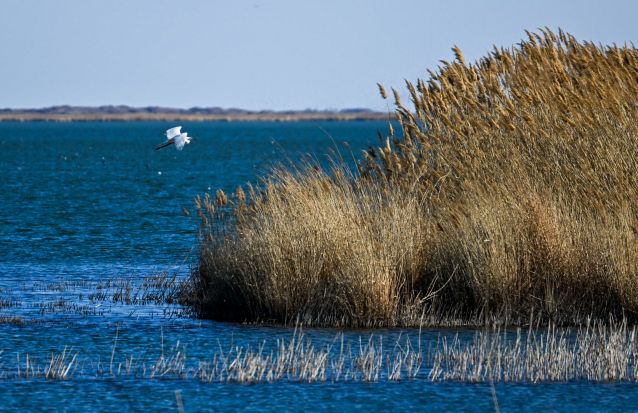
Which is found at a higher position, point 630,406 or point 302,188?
point 302,188

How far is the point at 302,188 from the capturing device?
588 inches

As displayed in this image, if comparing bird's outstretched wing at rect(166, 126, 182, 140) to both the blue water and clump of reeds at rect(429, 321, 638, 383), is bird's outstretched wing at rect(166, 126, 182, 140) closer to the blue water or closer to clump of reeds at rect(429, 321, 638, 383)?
the blue water

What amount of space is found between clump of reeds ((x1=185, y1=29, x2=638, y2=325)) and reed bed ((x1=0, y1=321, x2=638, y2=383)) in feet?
4.27

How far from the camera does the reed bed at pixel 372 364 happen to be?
38.0 feet

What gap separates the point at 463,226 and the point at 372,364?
305cm

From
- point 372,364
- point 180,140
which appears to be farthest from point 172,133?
point 372,364

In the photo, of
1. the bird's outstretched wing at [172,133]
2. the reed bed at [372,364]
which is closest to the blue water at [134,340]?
the reed bed at [372,364]

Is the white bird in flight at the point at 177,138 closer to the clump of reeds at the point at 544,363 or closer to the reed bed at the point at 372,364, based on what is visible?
the reed bed at the point at 372,364

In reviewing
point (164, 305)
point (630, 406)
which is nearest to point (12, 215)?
point (164, 305)

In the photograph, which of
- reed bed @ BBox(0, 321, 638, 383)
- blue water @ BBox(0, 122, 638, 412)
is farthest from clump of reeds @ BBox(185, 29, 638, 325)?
Answer: reed bed @ BBox(0, 321, 638, 383)

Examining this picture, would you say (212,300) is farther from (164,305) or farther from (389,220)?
(389,220)

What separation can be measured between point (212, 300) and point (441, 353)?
400cm

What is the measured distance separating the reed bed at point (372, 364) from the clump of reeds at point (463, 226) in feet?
4.27

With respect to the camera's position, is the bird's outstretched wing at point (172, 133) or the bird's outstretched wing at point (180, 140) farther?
the bird's outstretched wing at point (172, 133)
